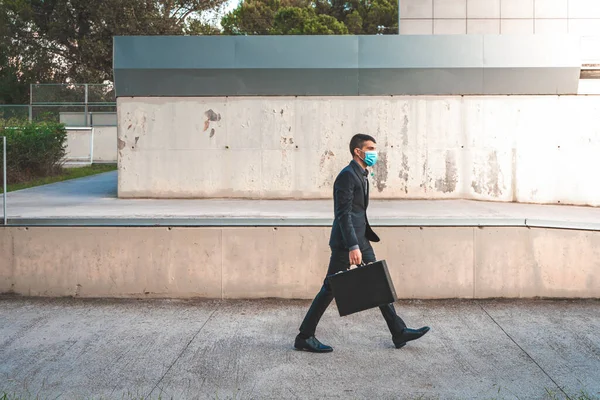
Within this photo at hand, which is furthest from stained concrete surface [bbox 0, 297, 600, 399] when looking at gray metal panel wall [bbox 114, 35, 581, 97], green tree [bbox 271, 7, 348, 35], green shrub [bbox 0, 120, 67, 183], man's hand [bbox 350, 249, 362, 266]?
green tree [bbox 271, 7, 348, 35]

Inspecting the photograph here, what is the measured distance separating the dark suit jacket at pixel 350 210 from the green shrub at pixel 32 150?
48.9 ft

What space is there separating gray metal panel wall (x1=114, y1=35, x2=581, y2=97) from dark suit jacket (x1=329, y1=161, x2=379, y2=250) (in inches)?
325

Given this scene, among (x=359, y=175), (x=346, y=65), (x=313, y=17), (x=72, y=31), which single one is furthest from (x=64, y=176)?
(x=313, y=17)

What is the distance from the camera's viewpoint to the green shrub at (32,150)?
20.4m

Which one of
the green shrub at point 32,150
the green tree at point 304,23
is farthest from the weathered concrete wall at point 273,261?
the green tree at point 304,23

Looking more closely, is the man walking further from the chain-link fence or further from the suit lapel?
the chain-link fence

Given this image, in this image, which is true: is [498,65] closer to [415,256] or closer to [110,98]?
[415,256]

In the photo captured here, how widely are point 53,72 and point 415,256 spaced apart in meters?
41.2

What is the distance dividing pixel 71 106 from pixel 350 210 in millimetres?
28442

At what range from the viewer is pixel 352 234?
6777 millimetres

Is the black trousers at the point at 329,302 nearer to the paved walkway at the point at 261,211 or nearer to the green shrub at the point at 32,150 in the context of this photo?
the paved walkway at the point at 261,211

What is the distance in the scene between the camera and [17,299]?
9547mm

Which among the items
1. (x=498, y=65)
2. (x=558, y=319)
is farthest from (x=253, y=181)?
(x=558, y=319)

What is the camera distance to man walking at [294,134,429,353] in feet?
22.4
